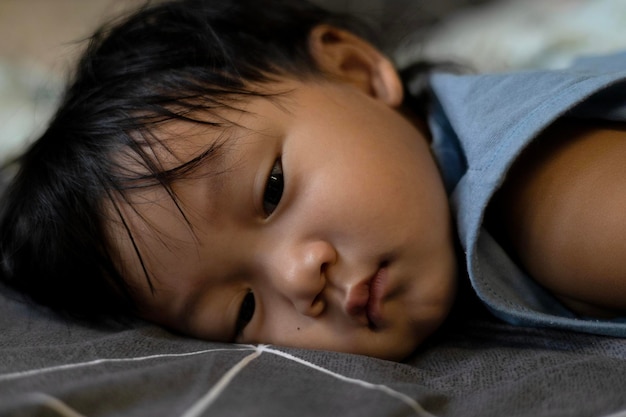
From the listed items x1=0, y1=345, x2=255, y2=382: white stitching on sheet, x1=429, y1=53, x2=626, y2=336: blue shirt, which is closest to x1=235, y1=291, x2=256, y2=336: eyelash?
x1=0, y1=345, x2=255, y2=382: white stitching on sheet

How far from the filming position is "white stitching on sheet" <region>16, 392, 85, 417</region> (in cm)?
47

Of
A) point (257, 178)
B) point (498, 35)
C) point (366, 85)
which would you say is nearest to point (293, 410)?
point (257, 178)

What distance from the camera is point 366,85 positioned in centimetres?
98

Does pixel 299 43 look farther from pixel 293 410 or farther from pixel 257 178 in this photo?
pixel 293 410

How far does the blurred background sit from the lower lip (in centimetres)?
66

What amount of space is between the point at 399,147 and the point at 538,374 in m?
0.33

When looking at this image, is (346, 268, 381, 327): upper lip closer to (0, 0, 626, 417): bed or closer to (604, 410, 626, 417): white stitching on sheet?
(0, 0, 626, 417): bed

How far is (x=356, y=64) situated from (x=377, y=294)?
0.41 m

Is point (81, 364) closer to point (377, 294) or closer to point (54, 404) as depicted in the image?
point (54, 404)

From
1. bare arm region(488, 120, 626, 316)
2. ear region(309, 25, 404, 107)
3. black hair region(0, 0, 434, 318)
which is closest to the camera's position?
bare arm region(488, 120, 626, 316)

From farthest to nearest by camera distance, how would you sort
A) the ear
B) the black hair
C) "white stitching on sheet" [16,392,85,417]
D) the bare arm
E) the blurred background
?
the blurred background
the ear
the black hair
the bare arm
"white stitching on sheet" [16,392,85,417]

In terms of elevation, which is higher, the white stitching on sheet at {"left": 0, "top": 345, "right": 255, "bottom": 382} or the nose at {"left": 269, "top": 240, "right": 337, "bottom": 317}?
the white stitching on sheet at {"left": 0, "top": 345, "right": 255, "bottom": 382}

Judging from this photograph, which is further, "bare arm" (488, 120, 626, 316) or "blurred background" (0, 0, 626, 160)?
"blurred background" (0, 0, 626, 160)

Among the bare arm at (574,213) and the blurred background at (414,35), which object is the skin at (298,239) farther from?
the blurred background at (414,35)
